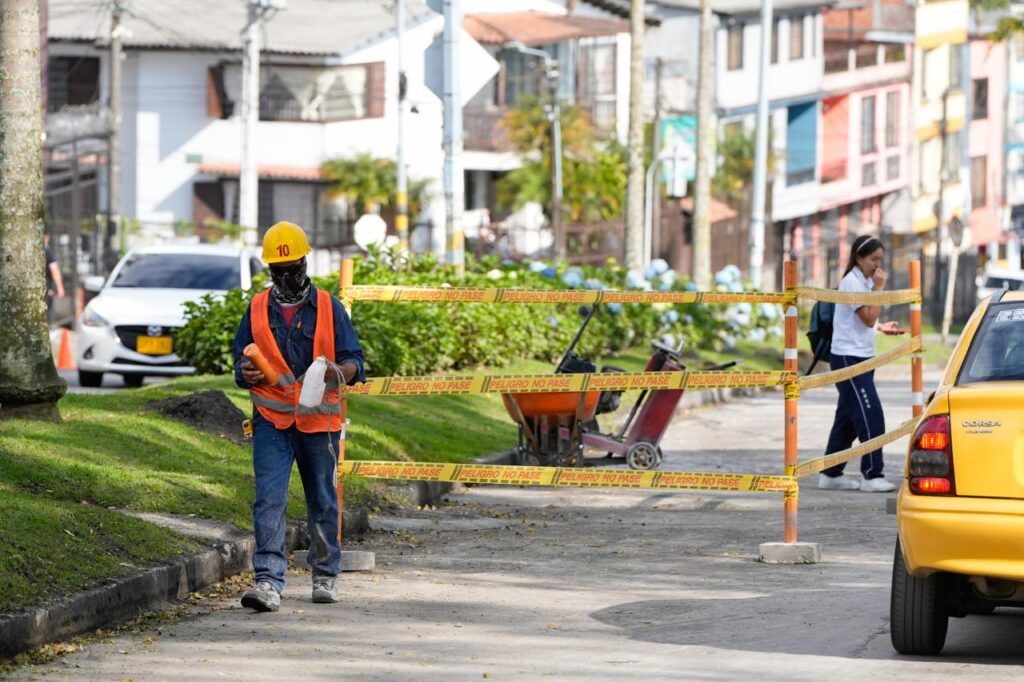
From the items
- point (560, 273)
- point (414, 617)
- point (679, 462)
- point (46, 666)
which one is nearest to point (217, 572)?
point (414, 617)

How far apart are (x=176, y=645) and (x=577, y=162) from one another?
4532 centimetres

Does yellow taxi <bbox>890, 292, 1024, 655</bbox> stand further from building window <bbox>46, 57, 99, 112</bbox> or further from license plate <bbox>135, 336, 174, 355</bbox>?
building window <bbox>46, 57, 99, 112</bbox>

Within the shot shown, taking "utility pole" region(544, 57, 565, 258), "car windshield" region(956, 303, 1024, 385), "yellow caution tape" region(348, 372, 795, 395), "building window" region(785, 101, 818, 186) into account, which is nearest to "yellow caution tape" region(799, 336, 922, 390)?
"yellow caution tape" region(348, 372, 795, 395)

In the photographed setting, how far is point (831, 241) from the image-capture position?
68.1m

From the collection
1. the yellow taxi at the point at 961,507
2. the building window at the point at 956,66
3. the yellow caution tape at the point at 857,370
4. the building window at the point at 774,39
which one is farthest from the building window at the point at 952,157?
the yellow taxi at the point at 961,507

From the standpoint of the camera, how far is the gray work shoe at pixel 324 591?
360 inches

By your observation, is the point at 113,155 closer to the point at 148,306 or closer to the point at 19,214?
the point at 148,306

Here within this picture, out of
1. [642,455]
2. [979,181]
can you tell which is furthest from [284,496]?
[979,181]

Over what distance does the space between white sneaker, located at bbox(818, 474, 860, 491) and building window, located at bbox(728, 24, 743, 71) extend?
47343mm

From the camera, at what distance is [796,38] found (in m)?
63.2

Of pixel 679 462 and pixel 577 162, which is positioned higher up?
pixel 577 162

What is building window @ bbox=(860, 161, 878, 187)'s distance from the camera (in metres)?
67.4

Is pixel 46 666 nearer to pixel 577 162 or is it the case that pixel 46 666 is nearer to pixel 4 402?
pixel 4 402

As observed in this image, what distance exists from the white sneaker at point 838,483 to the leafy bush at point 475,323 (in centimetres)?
254
